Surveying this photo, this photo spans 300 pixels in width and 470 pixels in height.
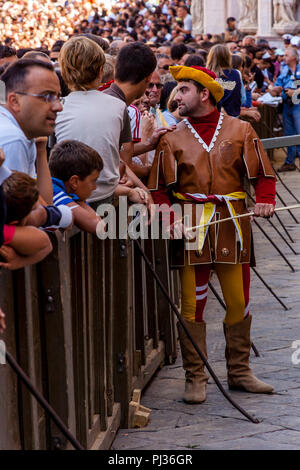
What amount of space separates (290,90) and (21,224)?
13579mm

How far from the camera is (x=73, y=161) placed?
481 centimetres

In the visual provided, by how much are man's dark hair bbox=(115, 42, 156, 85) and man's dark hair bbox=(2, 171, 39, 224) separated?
2.25 meters

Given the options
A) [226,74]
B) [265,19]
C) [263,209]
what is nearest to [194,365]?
[263,209]

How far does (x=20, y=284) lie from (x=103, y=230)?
1.16 meters

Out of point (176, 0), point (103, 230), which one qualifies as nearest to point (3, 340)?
point (103, 230)

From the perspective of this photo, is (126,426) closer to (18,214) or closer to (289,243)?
(18,214)

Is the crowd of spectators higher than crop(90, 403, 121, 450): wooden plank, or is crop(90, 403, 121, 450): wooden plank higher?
the crowd of spectators

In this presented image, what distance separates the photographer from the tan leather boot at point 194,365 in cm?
598

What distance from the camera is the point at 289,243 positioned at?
1119 centimetres

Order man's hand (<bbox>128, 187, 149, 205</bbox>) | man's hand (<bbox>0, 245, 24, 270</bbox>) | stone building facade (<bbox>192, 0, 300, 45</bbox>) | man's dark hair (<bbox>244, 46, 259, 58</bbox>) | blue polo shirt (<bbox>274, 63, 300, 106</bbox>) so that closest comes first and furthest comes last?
man's hand (<bbox>0, 245, 24, 270</bbox>), man's hand (<bbox>128, 187, 149, 205</bbox>), blue polo shirt (<bbox>274, 63, 300, 106</bbox>), man's dark hair (<bbox>244, 46, 259, 58</bbox>), stone building facade (<bbox>192, 0, 300, 45</bbox>)

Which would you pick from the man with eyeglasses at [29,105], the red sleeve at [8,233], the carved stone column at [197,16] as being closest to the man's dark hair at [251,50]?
the man with eyeglasses at [29,105]

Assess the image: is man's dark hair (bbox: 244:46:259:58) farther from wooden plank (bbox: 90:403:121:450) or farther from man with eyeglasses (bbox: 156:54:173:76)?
wooden plank (bbox: 90:403:121:450)

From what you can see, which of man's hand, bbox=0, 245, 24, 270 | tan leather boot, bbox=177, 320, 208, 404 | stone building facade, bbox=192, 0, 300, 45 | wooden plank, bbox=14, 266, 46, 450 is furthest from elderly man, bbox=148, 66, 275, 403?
stone building facade, bbox=192, 0, 300, 45

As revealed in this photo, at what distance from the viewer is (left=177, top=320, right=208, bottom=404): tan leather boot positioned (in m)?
5.98
